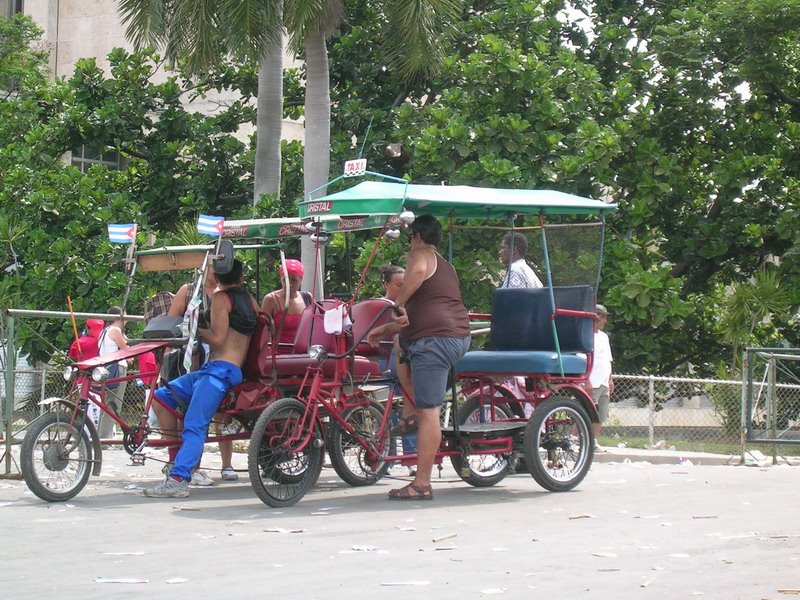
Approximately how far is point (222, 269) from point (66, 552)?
2988mm

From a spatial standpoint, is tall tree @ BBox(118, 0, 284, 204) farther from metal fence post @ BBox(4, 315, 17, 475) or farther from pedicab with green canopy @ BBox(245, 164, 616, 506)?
metal fence post @ BBox(4, 315, 17, 475)

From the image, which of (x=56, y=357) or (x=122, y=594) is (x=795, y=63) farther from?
(x=122, y=594)

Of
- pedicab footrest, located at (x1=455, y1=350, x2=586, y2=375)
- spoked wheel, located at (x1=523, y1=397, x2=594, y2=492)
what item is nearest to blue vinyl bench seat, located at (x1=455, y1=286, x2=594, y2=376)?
pedicab footrest, located at (x1=455, y1=350, x2=586, y2=375)

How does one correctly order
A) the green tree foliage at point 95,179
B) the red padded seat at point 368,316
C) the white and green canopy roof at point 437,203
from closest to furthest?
the white and green canopy roof at point 437,203 → the red padded seat at point 368,316 → the green tree foliage at point 95,179

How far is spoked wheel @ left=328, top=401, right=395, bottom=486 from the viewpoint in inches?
414

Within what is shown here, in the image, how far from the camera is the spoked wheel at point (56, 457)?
955cm

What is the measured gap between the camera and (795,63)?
21.0 m

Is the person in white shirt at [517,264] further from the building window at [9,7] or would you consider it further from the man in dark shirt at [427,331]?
the building window at [9,7]

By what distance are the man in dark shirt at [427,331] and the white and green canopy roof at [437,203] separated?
0.27 metres

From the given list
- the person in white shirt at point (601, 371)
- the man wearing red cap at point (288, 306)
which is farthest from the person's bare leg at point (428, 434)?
the person in white shirt at point (601, 371)

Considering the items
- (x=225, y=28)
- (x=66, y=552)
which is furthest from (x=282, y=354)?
(x=225, y=28)

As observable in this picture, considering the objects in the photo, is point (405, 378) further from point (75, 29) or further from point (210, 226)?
point (75, 29)

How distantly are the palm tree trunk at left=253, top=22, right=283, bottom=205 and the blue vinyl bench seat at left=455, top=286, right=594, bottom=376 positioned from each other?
954 cm

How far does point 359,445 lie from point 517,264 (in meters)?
2.39
